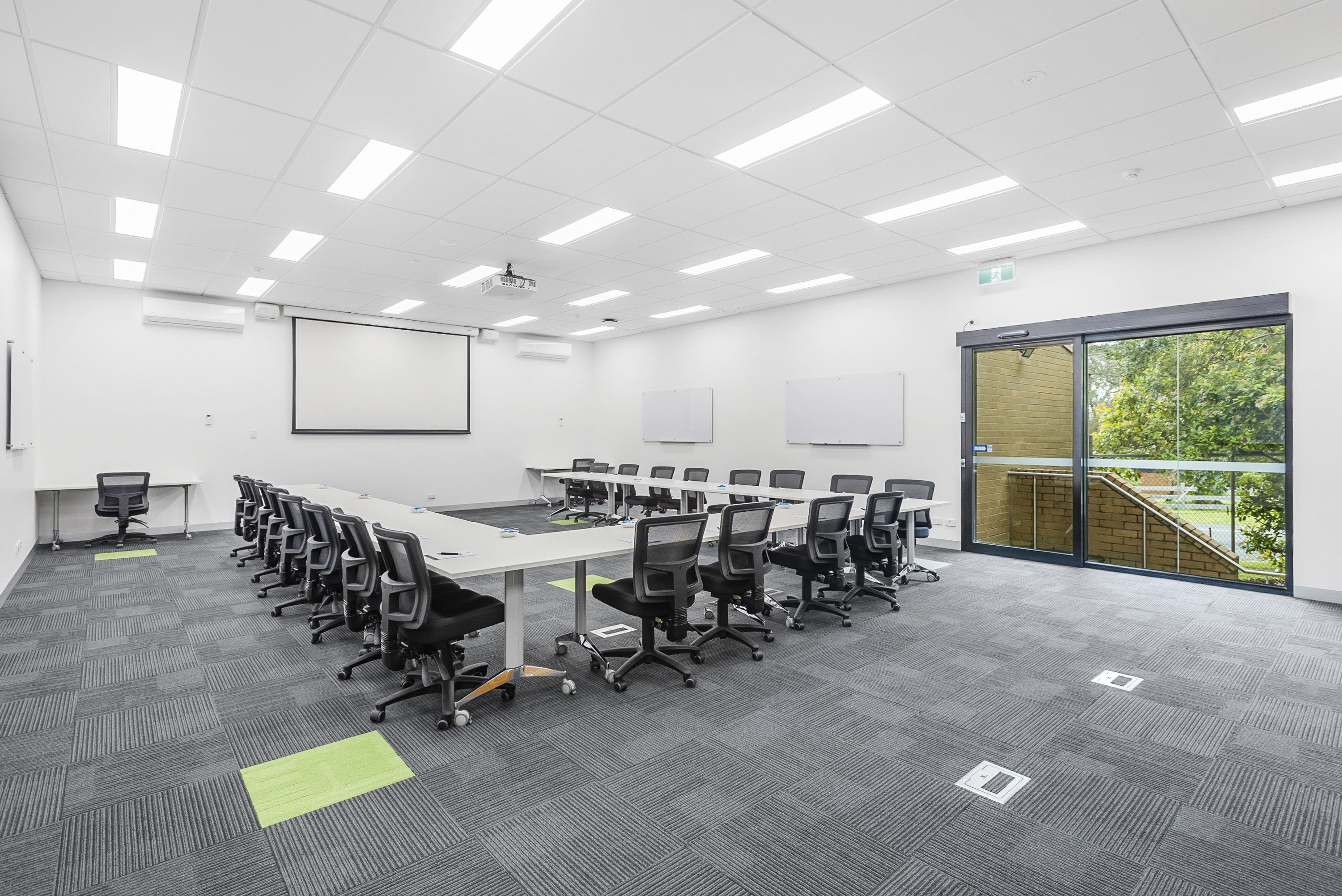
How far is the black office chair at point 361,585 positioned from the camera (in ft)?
10.6

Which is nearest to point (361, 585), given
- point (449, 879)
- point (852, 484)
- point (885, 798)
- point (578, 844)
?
point (449, 879)

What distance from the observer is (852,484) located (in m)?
6.72

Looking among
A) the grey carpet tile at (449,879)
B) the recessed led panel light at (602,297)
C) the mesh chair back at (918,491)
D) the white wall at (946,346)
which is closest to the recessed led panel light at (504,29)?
the grey carpet tile at (449,879)

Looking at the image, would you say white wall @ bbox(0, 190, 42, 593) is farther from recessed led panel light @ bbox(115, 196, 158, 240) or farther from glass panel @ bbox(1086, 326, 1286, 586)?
glass panel @ bbox(1086, 326, 1286, 586)

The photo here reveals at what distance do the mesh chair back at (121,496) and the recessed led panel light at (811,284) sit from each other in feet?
24.7

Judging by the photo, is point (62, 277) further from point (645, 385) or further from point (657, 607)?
point (657, 607)

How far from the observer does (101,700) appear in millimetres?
3182

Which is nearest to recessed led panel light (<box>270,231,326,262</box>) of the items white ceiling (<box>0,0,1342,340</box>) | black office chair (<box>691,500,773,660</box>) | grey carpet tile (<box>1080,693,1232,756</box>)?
white ceiling (<box>0,0,1342,340</box>)

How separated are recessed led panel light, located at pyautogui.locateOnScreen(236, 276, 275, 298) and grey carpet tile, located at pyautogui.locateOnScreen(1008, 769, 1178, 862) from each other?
8.18 meters

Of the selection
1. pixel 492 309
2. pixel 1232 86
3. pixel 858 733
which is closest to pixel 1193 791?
→ pixel 858 733

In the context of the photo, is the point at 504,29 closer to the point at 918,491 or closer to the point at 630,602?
the point at 630,602

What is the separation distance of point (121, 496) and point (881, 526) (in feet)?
25.9

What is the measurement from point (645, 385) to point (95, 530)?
7.44 meters

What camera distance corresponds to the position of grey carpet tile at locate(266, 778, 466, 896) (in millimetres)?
1925
